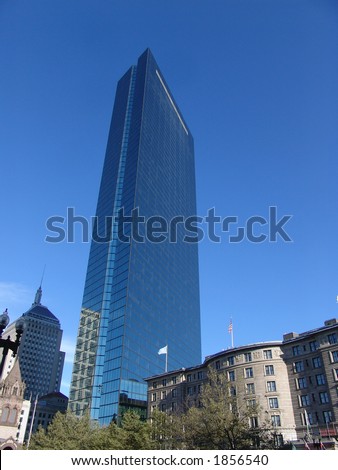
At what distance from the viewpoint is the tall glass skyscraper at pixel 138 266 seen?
98.9 meters

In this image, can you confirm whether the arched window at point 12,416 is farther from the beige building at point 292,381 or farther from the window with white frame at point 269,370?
the window with white frame at point 269,370

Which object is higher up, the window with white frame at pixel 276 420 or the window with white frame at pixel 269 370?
the window with white frame at pixel 269 370

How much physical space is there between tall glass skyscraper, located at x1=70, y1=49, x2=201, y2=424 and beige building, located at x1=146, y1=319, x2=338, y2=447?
103 feet

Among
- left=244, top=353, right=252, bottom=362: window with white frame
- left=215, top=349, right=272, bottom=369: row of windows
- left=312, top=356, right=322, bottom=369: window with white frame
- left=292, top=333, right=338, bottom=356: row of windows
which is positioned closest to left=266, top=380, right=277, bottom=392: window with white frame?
left=215, top=349, right=272, bottom=369: row of windows

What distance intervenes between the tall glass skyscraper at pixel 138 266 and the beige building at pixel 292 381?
31308 millimetres

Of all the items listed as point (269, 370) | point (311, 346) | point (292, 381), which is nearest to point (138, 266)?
point (269, 370)

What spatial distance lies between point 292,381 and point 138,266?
5937cm

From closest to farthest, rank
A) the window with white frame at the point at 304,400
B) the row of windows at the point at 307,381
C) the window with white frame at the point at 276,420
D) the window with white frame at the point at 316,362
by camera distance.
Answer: the row of windows at the point at 307,381 < the window with white frame at the point at 276,420 < the window with white frame at the point at 304,400 < the window with white frame at the point at 316,362

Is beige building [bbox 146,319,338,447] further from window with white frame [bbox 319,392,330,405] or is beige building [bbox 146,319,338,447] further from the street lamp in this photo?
the street lamp

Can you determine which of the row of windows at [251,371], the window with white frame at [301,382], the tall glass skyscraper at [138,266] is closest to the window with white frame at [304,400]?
the window with white frame at [301,382]

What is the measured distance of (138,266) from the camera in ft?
372
